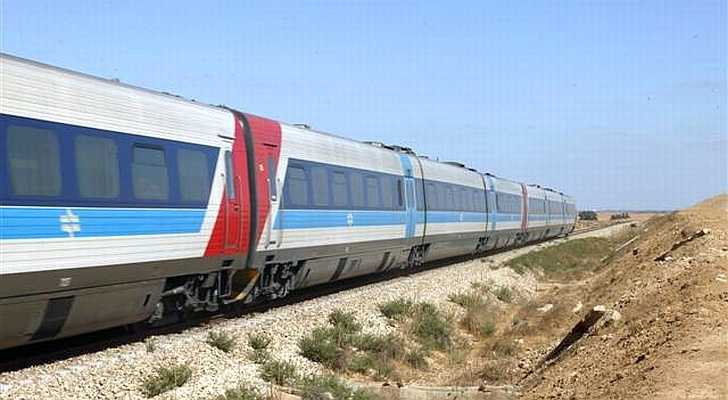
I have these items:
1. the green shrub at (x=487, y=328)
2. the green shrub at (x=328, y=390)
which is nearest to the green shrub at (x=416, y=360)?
the green shrub at (x=487, y=328)

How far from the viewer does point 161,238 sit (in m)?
11.7

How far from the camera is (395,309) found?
56.9ft

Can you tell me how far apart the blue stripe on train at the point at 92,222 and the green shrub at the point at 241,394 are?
8.52 ft

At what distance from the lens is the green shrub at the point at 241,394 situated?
9200 mm

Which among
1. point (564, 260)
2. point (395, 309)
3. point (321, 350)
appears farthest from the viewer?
point (564, 260)

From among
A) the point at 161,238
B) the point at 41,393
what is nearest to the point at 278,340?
the point at 161,238

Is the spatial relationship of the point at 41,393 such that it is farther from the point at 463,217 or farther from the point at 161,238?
the point at 463,217

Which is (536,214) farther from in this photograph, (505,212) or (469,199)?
(469,199)

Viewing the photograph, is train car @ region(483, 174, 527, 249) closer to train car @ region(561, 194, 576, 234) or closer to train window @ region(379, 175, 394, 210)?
train window @ region(379, 175, 394, 210)

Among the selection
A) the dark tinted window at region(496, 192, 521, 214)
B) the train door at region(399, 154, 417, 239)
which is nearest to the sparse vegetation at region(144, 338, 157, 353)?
the train door at region(399, 154, 417, 239)

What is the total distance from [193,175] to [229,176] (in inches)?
43.9

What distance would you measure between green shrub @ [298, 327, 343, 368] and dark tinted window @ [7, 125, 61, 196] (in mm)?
4643

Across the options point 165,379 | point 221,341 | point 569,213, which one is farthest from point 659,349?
point 569,213

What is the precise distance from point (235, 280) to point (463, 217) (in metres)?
16.7
